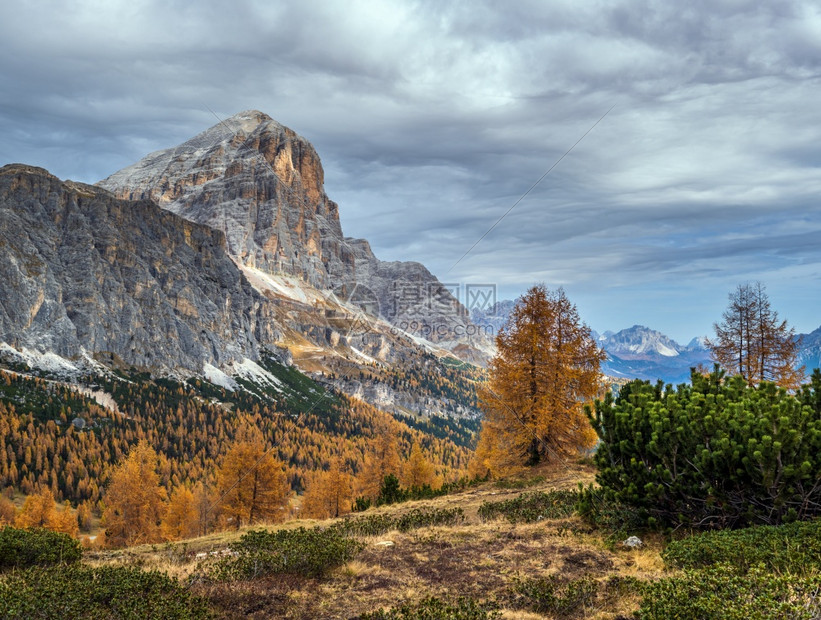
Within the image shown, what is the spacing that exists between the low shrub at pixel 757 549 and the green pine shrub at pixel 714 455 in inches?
37.5

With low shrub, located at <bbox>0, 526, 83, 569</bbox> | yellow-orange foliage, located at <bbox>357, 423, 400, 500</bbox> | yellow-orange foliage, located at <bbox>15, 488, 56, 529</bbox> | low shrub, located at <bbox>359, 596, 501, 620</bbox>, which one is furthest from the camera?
yellow-orange foliage, located at <bbox>15, 488, 56, 529</bbox>

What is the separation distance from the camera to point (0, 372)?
177750mm

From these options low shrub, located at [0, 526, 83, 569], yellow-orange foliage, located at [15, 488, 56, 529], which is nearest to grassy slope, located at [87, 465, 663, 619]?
low shrub, located at [0, 526, 83, 569]

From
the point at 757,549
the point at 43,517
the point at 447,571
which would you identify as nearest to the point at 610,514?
the point at 447,571

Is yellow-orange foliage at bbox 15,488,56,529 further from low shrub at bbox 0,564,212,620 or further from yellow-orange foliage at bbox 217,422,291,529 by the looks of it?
low shrub at bbox 0,564,212,620

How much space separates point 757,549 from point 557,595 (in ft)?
11.5

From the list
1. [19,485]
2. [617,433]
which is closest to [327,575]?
[617,433]

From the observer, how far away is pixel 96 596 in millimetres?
8531

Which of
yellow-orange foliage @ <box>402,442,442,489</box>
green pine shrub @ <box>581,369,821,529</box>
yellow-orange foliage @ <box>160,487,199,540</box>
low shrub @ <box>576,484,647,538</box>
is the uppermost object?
green pine shrub @ <box>581,369,821,529</box>

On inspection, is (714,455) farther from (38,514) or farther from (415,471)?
(38,514)

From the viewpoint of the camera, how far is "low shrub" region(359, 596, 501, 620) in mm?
7391

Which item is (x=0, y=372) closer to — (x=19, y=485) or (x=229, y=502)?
(x=19, y=485)

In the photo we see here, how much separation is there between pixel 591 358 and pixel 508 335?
4744 mm

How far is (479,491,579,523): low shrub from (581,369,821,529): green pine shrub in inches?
119
